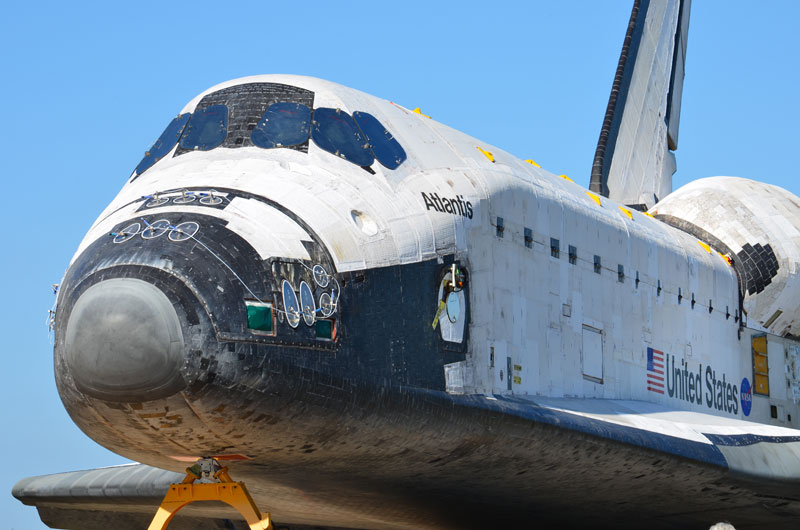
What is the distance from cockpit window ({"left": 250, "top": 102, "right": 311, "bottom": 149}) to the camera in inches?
270

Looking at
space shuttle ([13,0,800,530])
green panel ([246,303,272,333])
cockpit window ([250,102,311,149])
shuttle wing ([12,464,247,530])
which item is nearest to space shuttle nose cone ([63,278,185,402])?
space shuttle ([13,0,800,530])

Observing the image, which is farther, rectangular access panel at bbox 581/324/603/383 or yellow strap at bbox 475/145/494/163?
rectangular access panel at bbox 581/324/603/383

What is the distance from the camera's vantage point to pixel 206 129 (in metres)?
7.09

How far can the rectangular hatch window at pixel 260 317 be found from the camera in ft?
18.3

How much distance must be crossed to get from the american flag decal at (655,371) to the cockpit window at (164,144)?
4.30 m

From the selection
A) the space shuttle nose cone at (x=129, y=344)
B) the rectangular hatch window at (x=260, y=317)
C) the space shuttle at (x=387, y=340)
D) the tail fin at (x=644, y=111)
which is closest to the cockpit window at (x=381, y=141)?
the space shuttle at (x=387, y=340)

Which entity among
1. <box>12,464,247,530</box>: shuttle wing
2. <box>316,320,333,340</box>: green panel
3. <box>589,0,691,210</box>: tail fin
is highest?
<box>589,0,691,210</box>: tail fin

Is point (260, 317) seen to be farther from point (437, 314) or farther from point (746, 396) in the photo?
point (746, 396)

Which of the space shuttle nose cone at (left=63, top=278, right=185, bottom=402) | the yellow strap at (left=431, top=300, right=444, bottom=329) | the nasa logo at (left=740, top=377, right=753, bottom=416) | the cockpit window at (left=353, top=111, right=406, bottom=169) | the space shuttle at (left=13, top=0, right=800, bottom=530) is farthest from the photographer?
the nasa logo at (left=740, top=377, right=753, bottom=416)

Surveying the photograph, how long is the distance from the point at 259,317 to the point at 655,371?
482 centimetres

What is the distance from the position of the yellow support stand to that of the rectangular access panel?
11.1ft

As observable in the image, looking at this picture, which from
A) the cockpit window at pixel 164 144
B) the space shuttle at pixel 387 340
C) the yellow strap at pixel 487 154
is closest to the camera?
the space shuttle at pixel 387 340

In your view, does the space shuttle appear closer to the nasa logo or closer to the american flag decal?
the american flag decal

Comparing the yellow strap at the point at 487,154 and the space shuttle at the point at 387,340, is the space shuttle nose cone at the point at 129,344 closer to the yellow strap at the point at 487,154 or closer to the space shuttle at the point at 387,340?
the space shuttle at the point at 387,340
